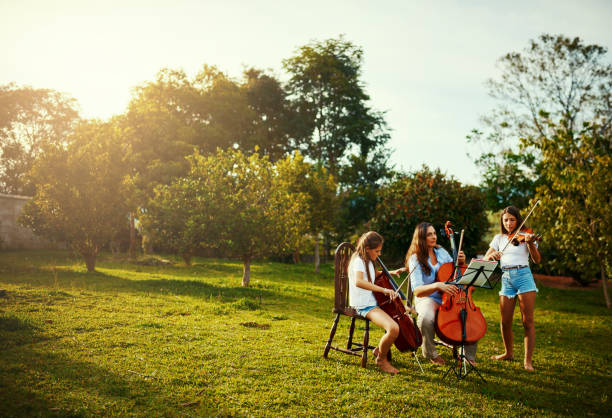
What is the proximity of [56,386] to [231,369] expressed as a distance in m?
1.82

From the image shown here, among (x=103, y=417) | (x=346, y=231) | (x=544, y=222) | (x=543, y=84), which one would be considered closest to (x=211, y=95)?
(x=346, y=231)

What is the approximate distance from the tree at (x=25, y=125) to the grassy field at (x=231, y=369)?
3108 centimetres

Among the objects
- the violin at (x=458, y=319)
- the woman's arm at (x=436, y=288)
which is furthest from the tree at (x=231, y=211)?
the violin at (x=458, y=319)

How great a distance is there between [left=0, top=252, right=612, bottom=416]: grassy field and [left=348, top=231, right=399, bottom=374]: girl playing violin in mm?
266

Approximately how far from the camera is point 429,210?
54.7ft

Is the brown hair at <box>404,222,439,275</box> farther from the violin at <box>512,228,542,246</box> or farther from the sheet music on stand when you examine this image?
the violin at <box>512,228,542,246</box>

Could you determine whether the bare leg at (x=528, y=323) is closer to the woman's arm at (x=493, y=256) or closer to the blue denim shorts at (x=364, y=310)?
the woman's arm at (x=493, y=256)

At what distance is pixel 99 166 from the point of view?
14742mm

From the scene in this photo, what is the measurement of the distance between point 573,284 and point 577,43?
12511 mm

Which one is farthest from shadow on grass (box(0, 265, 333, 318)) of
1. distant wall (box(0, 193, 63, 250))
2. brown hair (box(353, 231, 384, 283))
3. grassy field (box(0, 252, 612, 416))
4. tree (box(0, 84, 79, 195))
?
tree (box(0, 84, 79, 195))

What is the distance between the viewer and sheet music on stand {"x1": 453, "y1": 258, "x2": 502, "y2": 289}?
15.1 ft

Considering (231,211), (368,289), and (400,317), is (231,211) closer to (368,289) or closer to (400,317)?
(368,289)

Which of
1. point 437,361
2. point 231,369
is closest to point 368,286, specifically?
point 437,361

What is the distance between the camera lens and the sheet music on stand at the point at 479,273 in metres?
4.60
